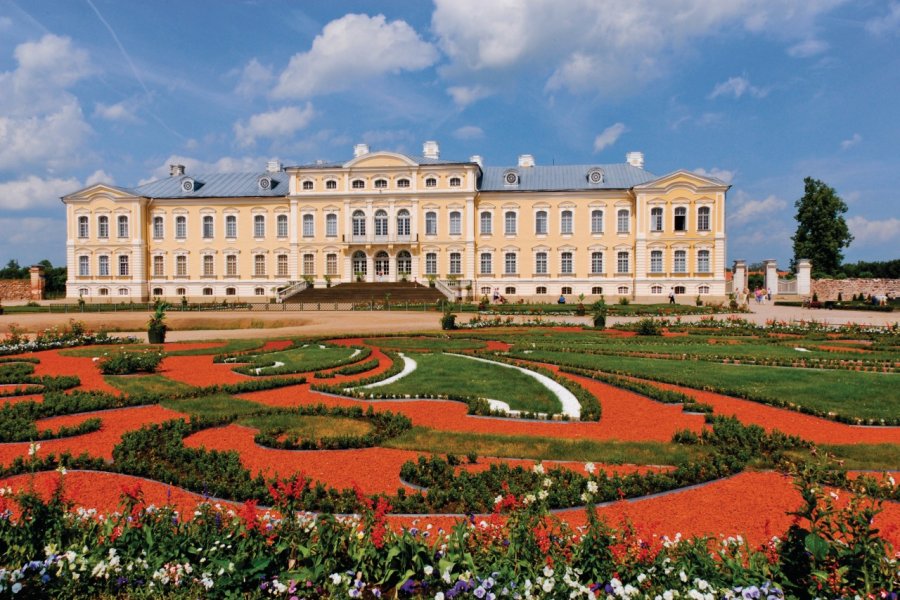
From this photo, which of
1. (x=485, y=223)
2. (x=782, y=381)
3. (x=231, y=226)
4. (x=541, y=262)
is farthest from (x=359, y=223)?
(x=782, y=381)

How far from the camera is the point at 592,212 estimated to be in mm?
45469

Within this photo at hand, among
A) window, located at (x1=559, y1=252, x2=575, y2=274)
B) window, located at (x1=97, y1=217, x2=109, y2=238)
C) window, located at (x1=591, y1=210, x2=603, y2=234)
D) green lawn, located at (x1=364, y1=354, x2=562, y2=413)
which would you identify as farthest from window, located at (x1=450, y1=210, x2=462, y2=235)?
green lawn, located at (x1=364, y1=354, x2=562, y2=413)

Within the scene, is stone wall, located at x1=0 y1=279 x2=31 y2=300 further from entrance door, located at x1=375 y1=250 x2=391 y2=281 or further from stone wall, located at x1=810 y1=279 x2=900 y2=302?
stone wall, located at x1=810 y1=279 x2=900 y2=302

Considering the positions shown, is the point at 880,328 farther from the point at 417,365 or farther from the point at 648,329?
the point at 417,365

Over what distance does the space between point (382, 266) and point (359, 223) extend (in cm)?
396

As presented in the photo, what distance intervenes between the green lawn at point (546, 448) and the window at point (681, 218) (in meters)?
41.1

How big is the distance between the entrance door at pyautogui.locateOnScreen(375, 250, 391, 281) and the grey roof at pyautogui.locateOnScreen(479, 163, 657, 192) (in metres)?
9.67

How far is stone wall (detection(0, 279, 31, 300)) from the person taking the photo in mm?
45906

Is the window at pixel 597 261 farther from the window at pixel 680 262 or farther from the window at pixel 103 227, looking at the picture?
the window at pixel 103 227

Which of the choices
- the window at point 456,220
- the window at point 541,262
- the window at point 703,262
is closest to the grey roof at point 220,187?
the window at point 456,220

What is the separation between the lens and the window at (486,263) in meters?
46.6

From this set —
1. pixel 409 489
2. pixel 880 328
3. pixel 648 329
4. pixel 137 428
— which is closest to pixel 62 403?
pixel 137 428

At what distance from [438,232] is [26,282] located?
3358 centimetres

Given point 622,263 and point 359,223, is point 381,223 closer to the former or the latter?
point 359,223
